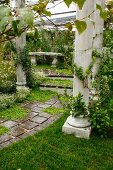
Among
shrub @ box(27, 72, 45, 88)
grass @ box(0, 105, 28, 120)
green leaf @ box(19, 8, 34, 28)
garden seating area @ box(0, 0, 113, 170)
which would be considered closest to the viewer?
green leaf @ box(19, 8, 34, 28)

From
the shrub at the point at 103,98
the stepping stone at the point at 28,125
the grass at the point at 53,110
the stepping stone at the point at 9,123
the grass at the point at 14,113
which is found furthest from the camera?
the grass at the point at 53,110

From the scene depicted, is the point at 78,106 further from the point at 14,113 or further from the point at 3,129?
the point at 14,113

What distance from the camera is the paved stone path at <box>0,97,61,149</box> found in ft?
16.4

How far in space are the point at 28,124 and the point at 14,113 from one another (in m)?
0.85

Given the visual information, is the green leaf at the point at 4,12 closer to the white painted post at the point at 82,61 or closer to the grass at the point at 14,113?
the white painted post at the point at 82,61

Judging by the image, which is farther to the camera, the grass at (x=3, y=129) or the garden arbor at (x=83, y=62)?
the grass at (x=3, y=129)

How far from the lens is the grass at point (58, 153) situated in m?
3.99

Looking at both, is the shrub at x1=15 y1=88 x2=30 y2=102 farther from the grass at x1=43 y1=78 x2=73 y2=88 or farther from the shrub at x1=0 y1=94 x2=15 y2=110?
the grass at x1=43 y1=78 x2=73 y2=88

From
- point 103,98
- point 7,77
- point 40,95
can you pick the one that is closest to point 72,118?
point 103,98

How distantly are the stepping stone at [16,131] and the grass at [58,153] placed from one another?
38 centimetres

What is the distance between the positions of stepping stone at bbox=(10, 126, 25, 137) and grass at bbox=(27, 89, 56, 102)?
6.98ft

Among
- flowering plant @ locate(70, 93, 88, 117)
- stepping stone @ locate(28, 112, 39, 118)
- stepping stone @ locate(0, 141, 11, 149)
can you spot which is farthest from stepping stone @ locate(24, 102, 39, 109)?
flowering plant @ locate(70, 93, 88, 117)

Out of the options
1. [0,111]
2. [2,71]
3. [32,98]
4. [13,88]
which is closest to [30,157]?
[0,111]

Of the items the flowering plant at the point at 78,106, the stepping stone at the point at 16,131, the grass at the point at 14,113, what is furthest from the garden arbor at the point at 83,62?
the grass at the point at 14,113
